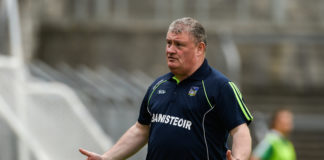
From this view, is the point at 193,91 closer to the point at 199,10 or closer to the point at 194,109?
the point at 194,109

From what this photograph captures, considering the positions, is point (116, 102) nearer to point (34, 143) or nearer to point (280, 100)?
point (34, 143)

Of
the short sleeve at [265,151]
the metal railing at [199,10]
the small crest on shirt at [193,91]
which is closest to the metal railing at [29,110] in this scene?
the short sleeve at [265,151]

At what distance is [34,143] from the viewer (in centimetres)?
810

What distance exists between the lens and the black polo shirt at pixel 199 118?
4715mm

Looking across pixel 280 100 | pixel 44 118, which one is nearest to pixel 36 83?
pixel 44 118

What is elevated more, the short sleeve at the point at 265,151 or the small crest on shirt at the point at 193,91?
the small crest on shirt at the point at 193,91

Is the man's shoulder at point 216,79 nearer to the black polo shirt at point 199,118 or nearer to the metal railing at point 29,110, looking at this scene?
the black polo shirt at point 199,118

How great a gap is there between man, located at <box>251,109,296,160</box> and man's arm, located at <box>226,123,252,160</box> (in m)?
4.18

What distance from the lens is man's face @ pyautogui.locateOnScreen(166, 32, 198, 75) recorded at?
4.77 metres

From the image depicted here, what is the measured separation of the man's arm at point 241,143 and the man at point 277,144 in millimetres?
4180

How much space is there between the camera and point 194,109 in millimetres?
4762

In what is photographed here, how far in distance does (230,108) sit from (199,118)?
0.69ft

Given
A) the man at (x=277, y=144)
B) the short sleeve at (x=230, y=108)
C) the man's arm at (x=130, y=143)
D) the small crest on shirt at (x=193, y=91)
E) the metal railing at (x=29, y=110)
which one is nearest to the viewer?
the short sleeve at (x=230, y=108)

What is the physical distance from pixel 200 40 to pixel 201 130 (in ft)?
1.87
